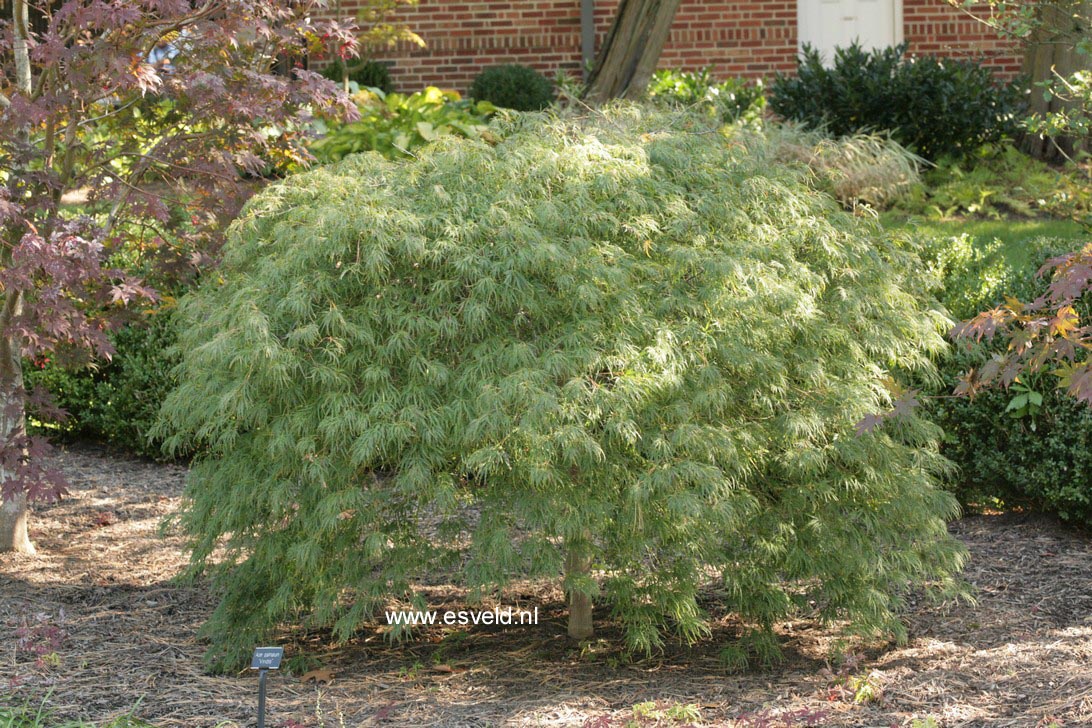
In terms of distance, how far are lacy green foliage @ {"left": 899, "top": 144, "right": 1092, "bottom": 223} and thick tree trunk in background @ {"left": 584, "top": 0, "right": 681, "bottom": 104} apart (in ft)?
8.69

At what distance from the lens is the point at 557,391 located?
4047mm

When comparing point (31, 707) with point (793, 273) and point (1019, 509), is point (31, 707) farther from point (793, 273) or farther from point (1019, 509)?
point (1019, 509)

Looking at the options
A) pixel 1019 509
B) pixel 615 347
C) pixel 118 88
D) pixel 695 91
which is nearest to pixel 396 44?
pixel 695 91

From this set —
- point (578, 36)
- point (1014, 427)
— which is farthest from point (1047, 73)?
point (1014, 427)

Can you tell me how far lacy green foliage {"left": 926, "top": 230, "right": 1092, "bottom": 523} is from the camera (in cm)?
593

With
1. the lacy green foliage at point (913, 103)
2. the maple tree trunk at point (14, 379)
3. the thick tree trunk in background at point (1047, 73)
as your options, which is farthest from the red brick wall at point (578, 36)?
the maple tree trunk at point (14, 379)

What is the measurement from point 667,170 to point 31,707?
315 cm

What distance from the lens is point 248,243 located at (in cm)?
487

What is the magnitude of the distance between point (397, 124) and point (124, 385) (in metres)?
4.15

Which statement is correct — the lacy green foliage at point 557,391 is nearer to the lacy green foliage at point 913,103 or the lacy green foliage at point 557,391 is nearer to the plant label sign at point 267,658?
the plant label sign at point 267,658

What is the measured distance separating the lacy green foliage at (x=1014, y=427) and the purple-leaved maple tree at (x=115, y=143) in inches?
135

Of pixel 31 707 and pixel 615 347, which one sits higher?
pixel 615 347

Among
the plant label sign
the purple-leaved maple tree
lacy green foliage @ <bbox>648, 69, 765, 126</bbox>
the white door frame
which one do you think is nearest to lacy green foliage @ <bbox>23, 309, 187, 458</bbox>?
the purple-leaved maple tree

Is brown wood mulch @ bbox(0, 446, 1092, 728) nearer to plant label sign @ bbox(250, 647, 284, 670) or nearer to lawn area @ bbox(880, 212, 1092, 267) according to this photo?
plant label sign @ bbox(250, 647, 284, 670)
